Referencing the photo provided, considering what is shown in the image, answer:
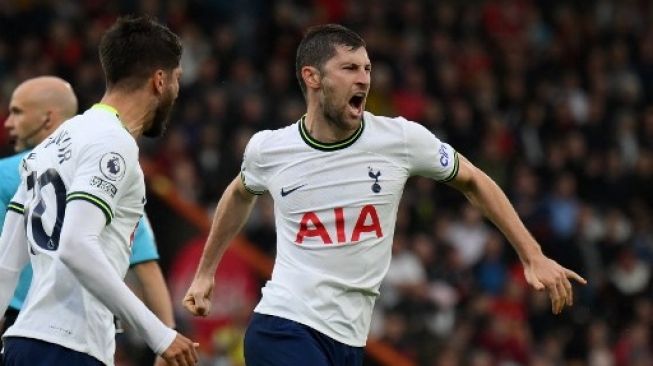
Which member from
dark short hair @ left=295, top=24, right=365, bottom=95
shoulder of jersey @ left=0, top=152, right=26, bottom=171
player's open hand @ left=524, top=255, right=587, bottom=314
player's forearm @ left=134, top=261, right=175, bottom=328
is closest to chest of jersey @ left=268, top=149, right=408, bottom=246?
dark short hair @ left=295, top=24, right=365, bottom=95

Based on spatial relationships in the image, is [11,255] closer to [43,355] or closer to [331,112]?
[43,355]

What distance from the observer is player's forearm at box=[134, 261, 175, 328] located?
6516 mm

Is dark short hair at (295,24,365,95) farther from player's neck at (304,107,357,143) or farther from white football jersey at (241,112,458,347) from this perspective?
white football jersey at (241,112,458,347)

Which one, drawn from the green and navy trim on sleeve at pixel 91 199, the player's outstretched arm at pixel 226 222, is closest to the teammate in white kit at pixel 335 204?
the player's outstretched arm at pixel 226 222

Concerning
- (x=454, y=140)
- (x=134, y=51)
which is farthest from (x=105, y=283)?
(x=454, y=140)

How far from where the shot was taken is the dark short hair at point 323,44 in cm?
612

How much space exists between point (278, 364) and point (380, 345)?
21.7 feet

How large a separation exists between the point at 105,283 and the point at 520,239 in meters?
1.86

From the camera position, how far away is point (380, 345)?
12.5m

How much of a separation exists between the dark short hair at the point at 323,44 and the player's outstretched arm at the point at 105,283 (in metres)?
1.55

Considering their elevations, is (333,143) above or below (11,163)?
above

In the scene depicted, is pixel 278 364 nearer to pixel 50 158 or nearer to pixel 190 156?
pixel 50 158

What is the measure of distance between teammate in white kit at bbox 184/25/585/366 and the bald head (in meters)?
1.30

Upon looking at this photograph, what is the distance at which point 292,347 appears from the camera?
19.2 feet
